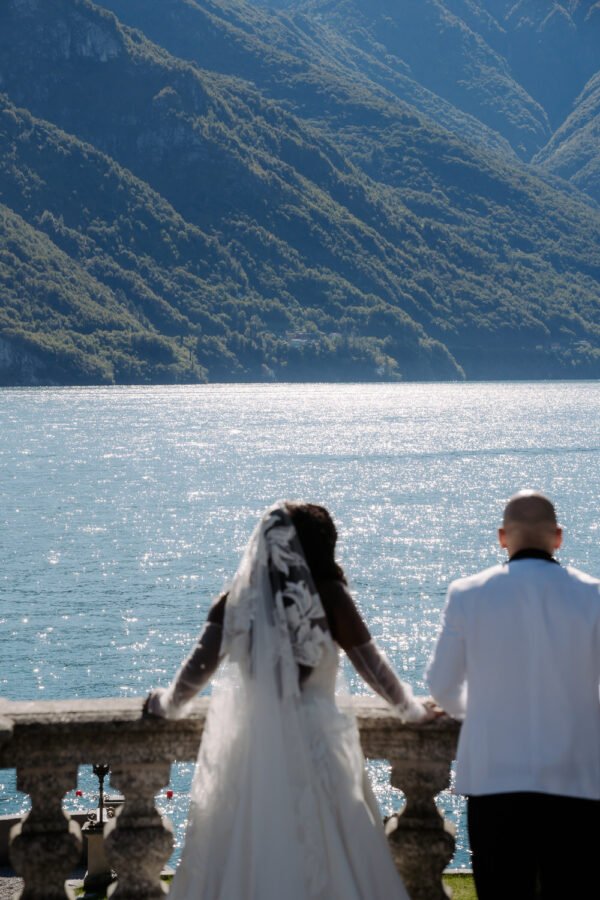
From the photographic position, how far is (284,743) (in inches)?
164

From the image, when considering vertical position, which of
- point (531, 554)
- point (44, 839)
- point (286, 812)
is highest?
point (531, 554)

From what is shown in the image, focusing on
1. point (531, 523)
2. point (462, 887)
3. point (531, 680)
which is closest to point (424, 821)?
point (531, 680)

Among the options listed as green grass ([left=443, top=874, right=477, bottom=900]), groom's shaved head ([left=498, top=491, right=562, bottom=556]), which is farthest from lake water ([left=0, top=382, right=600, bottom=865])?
groom's shaved head ([left=498, top=491, right=562, bottom=556])

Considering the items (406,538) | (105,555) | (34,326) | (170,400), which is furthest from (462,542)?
(34,326)

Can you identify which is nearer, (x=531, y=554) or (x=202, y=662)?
(x=531, y=554)

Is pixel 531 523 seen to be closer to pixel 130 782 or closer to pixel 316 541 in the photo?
pixel 316 541

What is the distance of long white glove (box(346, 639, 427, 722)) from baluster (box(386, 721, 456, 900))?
140 millimetres

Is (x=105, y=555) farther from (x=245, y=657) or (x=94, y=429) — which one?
(x=94, y=429)

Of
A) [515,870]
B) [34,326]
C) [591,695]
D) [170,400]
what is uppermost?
[34,326]

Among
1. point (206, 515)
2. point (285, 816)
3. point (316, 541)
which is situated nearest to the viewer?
point (285, 816)

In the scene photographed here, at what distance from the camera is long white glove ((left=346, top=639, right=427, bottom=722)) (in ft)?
13.8

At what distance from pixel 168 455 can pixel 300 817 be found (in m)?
105

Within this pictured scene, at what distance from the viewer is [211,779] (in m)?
4.18

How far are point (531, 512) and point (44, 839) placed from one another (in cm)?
195
